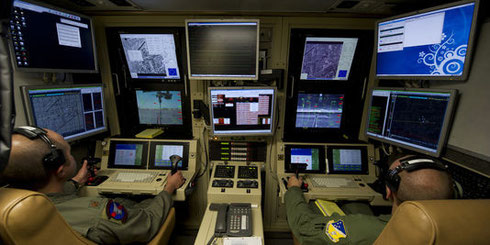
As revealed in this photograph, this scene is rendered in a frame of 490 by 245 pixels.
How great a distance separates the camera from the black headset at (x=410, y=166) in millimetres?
951

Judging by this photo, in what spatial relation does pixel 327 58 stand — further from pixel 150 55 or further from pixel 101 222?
pixel 101 222

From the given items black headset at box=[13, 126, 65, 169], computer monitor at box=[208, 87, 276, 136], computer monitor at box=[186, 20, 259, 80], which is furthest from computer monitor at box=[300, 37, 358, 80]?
black headset at box=[13, 126, 65, 169]

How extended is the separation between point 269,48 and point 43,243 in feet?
6.61

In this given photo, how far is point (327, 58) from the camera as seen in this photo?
1.95m

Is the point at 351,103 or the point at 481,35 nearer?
the point at 481,35

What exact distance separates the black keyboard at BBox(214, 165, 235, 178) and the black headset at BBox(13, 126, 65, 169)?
47.0 inches

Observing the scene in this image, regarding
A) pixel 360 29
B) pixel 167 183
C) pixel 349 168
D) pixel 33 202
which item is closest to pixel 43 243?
pixel 33 202

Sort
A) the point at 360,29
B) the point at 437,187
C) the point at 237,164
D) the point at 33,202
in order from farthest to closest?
the point at 237,164 → the point at 360,29 → the point at 437,187 → the point at 33,202

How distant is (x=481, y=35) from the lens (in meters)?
1.27

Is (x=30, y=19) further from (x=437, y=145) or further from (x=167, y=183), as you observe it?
(x=437, y=145)

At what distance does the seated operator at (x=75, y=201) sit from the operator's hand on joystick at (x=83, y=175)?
4 cm

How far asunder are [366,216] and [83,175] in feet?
7.57

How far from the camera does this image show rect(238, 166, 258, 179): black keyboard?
1.91 m

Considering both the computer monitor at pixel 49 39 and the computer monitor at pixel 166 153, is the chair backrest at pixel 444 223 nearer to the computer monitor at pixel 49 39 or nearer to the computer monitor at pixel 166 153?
the computer monitor at pixel 166 153
